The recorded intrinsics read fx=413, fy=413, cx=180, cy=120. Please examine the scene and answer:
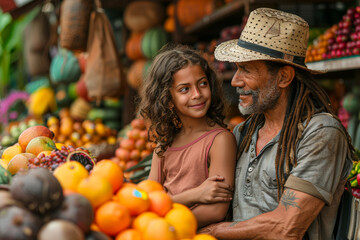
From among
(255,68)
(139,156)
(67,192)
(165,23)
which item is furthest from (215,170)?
(165,23)

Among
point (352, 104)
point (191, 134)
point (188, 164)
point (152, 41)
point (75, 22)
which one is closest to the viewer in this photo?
point (188, 164)

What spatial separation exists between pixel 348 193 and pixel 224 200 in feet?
1.94

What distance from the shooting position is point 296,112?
1.99 metres

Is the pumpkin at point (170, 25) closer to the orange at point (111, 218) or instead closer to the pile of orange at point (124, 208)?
the pile of orange at point (124, 208)

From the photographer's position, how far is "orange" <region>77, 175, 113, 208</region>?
1.31 m

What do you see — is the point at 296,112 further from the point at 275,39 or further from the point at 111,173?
the point at 111,173

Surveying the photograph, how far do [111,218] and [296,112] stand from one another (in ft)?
3.62

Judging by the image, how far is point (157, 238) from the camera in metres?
1.28

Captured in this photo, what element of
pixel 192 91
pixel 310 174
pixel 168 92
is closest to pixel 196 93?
pixel 192 91

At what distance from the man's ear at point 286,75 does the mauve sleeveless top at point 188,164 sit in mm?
396

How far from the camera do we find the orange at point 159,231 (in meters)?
1.28

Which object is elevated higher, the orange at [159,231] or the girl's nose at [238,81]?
the girl's nose at [238,81]

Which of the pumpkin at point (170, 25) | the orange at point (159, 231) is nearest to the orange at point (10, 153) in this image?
the orange at point (159, 231)

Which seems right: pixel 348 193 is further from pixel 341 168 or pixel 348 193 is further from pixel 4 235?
pixel 4 235
